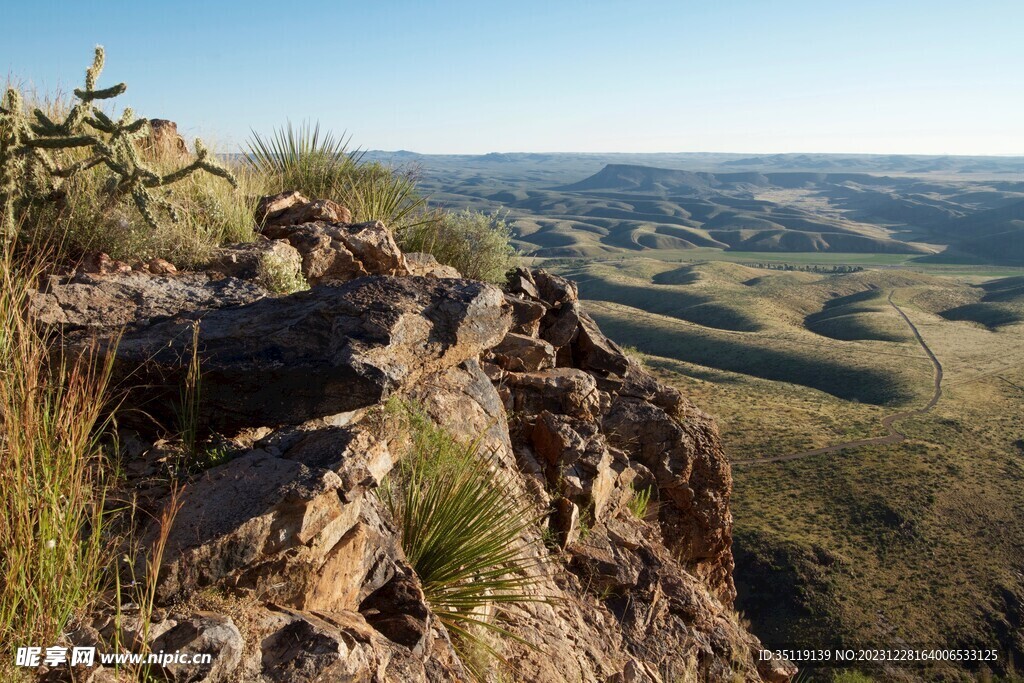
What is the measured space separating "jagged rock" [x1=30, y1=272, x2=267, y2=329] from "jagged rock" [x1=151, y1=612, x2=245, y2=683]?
2113mm

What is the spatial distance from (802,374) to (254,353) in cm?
6472

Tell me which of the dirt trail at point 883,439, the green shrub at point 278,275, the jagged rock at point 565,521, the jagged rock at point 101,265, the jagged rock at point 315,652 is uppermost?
the jagged rock at point 101,265

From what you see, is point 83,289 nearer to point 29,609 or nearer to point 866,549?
point 29,609

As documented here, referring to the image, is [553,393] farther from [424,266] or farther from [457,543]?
[457,543]

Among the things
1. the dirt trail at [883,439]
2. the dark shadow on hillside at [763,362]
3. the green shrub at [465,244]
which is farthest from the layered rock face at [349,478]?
the dark shadow on hillside at [763,362]

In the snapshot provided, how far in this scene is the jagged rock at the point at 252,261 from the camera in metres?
5.71

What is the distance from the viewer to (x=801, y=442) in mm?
37531

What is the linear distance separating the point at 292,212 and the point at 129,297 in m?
3.37

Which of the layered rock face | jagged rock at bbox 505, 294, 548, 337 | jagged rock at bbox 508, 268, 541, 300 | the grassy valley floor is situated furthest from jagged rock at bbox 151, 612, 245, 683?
the grassy valley floor

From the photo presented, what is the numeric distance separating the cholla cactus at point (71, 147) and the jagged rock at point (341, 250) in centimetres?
109

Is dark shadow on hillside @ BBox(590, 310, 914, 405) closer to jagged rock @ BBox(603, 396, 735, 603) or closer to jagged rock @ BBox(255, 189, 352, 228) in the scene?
jagged rock @ BBox(603, 396, 735, 603)

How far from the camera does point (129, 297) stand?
457 cm

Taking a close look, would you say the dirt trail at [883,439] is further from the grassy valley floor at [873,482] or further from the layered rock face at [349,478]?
the layered rock face at [349,478]

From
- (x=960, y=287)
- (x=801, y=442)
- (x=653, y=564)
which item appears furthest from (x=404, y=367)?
(x=960, y=287)
